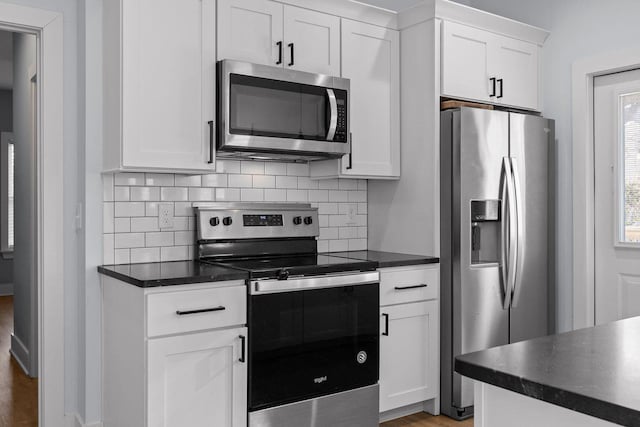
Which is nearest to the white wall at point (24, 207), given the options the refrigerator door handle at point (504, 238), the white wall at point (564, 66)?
the refrigerator door handle at point (504, 238)

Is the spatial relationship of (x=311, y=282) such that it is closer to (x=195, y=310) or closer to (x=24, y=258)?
(x=195, y=310)

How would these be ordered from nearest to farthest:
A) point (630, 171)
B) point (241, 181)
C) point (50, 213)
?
point (50, 213)
point (241, 181)
point (630, 171)

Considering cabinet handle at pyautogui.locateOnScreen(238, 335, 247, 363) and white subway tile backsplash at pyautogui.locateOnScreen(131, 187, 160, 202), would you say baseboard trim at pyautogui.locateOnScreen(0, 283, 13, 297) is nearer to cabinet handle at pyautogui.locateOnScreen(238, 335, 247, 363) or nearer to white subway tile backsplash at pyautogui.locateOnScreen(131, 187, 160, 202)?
white subway tile backsplash at pyautogui.locateOnScreen(131, 187, 160, 202)

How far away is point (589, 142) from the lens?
3668mm

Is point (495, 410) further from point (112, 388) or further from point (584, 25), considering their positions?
point (584, 25)

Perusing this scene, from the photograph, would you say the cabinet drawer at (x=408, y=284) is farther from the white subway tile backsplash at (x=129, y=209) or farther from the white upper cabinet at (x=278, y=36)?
the white subway tile backsplash at (x=129, y=209)

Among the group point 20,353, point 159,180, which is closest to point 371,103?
point 159,180

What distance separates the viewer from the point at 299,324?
269 centimetres

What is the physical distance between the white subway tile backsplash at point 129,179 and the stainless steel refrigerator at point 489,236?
5.47 ft

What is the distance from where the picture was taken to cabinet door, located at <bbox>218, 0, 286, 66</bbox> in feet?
9.48

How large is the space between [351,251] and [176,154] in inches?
55.8

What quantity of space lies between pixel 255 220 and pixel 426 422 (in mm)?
1475

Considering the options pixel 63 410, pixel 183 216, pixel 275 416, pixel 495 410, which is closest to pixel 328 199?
pixel 183 216

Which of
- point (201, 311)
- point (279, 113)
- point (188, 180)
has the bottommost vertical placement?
point (201, 311)
